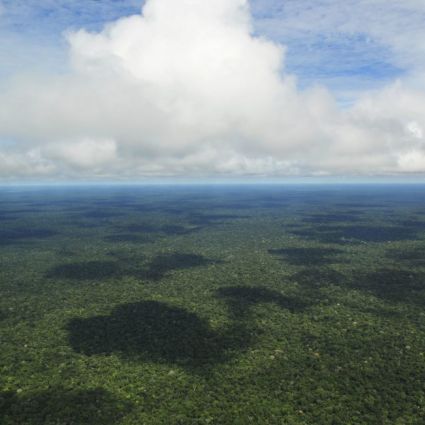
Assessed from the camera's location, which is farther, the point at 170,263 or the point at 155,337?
the point at 170,263

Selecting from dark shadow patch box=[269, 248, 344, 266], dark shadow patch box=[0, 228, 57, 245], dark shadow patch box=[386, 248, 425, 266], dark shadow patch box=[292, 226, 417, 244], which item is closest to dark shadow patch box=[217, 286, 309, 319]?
dark shadow patch box=[269, 248, 344, 266]

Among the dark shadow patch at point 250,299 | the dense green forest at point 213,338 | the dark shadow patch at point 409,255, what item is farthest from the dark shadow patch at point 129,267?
the dark shadow patch at point 409,255

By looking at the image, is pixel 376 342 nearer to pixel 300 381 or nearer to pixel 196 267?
pixel 300 381

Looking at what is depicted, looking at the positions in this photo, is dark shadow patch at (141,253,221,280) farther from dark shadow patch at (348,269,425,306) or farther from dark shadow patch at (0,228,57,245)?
dark shadow patch at (0,228,57,245)

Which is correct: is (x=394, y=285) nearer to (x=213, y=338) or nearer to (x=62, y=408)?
(x=213, y=338)

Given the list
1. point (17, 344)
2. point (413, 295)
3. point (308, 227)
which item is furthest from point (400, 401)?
point (308, 227)

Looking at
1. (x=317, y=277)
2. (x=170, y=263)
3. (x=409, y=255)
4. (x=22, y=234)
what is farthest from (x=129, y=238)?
(x=409, y=255)
